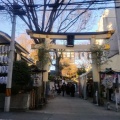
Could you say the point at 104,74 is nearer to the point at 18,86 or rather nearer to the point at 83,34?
the point at 83,34

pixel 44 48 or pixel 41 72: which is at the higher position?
pixel 44 48

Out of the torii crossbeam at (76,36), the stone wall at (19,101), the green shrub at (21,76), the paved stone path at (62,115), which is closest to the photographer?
the paved stone path at (62,115)

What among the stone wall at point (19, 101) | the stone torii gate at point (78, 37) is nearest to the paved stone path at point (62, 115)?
the stone wall at point (19, 101)

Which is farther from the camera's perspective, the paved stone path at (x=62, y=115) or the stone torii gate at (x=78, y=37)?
the stone torii gate at (x=78, y=37)

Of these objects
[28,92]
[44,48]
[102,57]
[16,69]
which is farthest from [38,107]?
[102,57]

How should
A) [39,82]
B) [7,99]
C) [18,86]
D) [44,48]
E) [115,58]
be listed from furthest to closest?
1. [115,58]
2. [44,48]
3. [39,82]
4. [18,86]
5. [7,99]

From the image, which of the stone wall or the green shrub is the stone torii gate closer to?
the green shrub

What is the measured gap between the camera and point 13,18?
14.0 metres

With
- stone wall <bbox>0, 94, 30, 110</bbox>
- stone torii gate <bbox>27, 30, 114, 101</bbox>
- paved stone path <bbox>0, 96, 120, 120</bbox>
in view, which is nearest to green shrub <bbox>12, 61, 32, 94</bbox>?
stone wall <bbox>0, 94, 30, 110</bbox>

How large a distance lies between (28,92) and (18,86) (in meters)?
0.78

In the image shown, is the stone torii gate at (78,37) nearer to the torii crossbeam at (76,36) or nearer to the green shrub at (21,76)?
the torii crossbeam at (76,36)

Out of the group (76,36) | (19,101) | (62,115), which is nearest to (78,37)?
(76,36)

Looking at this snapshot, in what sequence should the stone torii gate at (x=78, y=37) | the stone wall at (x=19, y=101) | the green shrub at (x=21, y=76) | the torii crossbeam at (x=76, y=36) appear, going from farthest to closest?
the torii crossbeam at (x=76, y=36) < the stone torii gate at (x=78, y=37) < the green shrub at (x=21, y=76) < the stone wall at (x=19, y=101)

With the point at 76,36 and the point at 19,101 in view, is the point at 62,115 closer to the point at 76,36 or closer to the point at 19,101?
the point at 19,101
